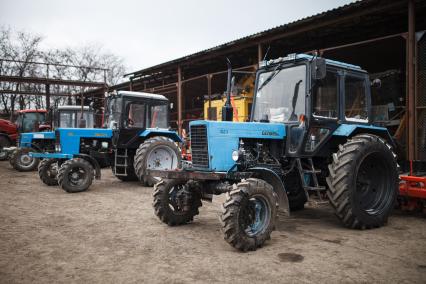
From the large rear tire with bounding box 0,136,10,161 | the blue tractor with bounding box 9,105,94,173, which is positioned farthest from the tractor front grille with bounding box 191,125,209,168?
the large rear tire with bounding box 0,136,10,161

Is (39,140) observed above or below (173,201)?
above

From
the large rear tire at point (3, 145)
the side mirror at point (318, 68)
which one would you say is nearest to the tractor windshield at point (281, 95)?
the side mirror at point (318, 68)

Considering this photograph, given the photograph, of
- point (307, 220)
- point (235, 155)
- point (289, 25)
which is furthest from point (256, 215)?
point (289, 25)

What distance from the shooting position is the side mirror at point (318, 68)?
4.69 metres

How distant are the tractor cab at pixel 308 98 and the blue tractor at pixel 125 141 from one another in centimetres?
432

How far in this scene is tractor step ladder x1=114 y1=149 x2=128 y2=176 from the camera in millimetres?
9375

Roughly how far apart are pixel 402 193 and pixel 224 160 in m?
2.98

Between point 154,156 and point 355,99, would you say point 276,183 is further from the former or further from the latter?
point 154,156

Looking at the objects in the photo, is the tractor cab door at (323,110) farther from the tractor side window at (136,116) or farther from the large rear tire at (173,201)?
the tractor side window at (136,116)

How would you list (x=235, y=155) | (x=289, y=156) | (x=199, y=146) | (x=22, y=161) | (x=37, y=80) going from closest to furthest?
Answer: (x=235, y=155)
(x=199, y=146)
(x=289, y=156)
(x=22, y=161)
(x=37, y=80)

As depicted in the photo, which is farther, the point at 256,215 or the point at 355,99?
the point at 355,99

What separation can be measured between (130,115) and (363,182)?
20.2 feet

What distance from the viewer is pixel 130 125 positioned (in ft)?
31.4

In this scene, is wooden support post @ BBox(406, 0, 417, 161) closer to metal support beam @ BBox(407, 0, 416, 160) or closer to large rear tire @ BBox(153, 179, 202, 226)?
metal support beam @ BBox(407, 0, 416, 160)
